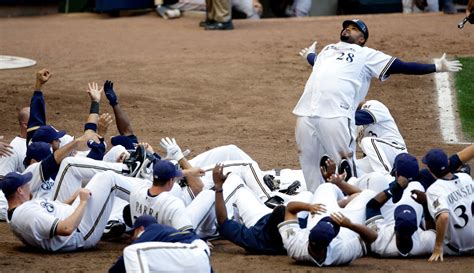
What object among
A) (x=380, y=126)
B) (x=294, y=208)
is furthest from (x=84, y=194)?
(x=380, y=126)

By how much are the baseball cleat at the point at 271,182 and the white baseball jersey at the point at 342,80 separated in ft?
2.20

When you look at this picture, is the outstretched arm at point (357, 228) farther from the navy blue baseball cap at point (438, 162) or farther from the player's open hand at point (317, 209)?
the navy blue baseball cap at point (438, 162)

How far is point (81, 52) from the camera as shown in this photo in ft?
57.4

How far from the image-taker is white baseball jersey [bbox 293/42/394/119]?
10.4 metres

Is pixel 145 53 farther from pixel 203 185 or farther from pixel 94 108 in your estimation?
pixel 203 185

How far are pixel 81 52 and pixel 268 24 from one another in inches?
127

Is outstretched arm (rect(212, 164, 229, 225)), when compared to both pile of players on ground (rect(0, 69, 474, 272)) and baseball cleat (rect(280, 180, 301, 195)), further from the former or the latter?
baseball cleat (rect(280, 180, 301, 195))

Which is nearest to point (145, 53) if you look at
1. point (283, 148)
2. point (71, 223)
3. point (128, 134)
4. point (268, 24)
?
point (268, 24)

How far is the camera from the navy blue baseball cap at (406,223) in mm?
8867

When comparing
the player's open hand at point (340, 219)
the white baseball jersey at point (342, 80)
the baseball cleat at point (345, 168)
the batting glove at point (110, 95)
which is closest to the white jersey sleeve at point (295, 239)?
the player's open hand at point (340, 219)

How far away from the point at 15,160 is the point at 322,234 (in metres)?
3.48

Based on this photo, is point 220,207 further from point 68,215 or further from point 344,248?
point 68,215

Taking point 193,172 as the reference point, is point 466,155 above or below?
above

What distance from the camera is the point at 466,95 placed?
15.3 m
